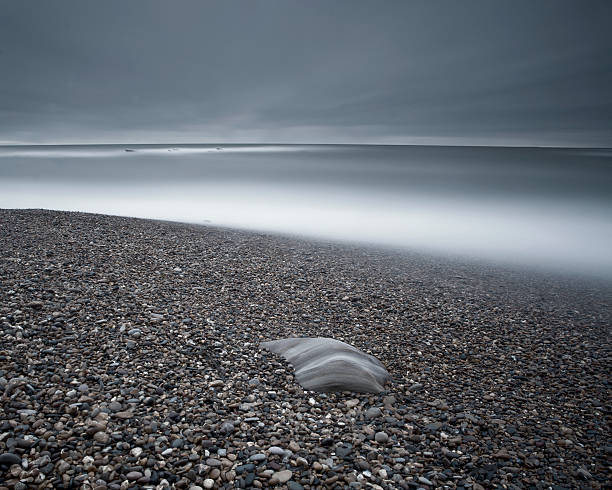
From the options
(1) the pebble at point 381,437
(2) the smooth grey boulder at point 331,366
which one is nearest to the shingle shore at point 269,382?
(1) the pebble at point 381,437

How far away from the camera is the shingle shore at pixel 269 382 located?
A: 2.72 m

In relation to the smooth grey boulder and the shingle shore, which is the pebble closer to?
the shingle shore

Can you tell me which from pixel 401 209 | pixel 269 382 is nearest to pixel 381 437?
pixel 269 382

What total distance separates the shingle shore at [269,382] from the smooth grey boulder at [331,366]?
0.13m

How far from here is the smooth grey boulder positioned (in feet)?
12.1

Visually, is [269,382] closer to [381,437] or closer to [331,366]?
[331,366]

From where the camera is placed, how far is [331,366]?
3.84 meters

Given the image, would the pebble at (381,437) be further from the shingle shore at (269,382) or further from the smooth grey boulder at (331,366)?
the smooth grey boulder at (331,366)

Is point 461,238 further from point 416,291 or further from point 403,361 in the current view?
point 403,361

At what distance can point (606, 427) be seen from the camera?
3412 millimetres

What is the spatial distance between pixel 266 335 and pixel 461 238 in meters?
12.1

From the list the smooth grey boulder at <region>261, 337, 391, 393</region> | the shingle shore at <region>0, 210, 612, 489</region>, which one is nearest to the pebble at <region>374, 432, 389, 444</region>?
the shingle shore at <region>0, 210, 612, 489</region>

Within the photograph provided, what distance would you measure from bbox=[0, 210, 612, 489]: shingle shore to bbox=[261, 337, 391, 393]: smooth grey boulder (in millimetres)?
132

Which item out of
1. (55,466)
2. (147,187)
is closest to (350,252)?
(55,466)
